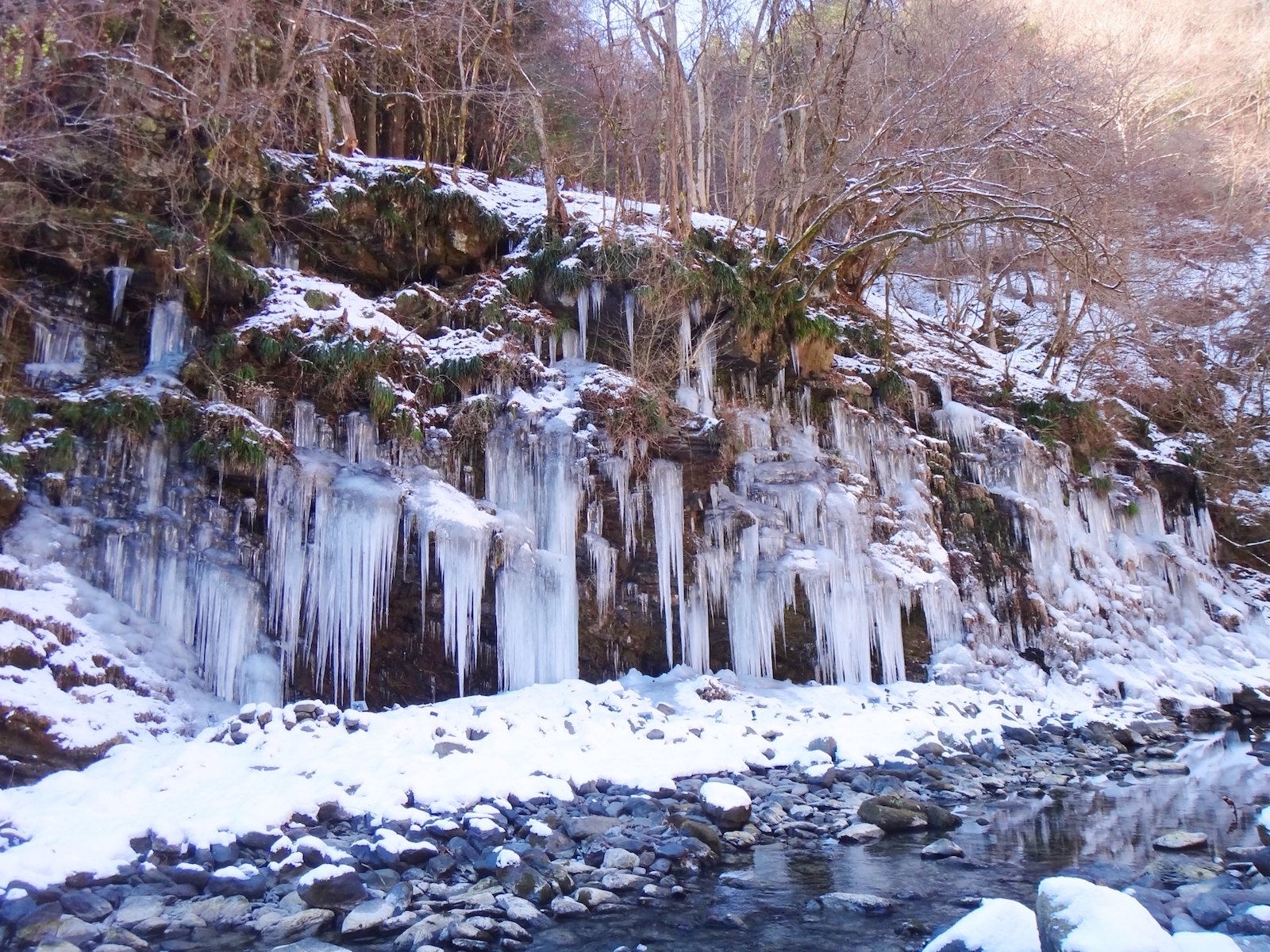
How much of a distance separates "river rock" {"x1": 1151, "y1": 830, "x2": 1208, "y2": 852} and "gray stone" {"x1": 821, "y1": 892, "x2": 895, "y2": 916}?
7.94ft

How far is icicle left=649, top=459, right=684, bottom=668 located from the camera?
9984 millimetres

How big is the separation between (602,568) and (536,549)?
3.06ft

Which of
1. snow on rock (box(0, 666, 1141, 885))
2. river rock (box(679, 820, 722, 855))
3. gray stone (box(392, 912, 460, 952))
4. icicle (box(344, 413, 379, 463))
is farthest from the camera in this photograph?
icicle (box(344, 413, 379, 463))

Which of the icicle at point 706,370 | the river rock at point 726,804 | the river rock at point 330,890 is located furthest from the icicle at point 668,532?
the river rock at point 330,890

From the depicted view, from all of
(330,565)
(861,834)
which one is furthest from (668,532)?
(861,834)

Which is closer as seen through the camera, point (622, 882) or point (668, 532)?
point (622, 882)

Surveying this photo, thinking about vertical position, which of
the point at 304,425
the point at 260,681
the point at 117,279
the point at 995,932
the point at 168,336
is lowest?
the point at 995,932

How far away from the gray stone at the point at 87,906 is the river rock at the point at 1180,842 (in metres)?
6.72

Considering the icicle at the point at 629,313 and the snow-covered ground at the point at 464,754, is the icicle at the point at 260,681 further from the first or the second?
the icicle at the point at 629,313

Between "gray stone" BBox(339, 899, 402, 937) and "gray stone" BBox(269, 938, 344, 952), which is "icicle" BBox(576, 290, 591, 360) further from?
"gray stone" BBox(269, 938, 344, 952)

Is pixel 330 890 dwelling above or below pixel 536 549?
below

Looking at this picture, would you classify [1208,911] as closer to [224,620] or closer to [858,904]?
[858,904]

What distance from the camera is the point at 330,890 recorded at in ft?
15.2

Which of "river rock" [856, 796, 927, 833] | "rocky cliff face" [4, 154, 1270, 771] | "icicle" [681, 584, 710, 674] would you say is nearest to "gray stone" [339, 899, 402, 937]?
"river rock" [856, 796, 927, 833]
